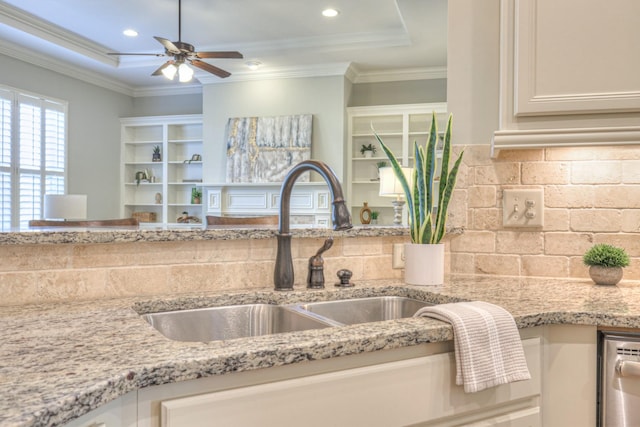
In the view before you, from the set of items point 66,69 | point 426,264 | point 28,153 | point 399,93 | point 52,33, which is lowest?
point 426,264

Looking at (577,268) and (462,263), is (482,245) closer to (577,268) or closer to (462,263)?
(462,263)

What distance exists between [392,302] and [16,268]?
39.0 inches

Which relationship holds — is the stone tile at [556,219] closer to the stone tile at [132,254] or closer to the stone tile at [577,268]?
the stone tile at [577,268]

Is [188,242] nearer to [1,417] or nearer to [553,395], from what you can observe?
[1,417]

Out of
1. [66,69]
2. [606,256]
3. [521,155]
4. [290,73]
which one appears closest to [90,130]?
[66,69]

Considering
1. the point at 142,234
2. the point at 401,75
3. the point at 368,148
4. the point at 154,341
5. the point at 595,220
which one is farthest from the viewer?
the point at 401,75

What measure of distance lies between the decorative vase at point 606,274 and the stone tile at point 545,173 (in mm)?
320

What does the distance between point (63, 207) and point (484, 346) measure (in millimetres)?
3321

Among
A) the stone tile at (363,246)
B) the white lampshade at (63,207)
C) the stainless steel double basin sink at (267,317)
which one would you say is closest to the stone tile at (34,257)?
the stainless steel double basin sink at (267,317)

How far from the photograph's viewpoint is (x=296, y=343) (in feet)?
2.75

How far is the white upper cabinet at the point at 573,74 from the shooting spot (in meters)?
1.40

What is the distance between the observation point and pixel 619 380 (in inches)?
43.4

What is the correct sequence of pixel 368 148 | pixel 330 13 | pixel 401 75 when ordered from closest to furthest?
pixel 330 13 < pixel 368 148 < pixel 401 75

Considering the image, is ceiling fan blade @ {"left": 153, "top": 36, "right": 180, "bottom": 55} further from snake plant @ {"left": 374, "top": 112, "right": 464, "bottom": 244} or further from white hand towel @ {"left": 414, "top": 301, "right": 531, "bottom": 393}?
white hand towel @ {"left": 414, "top": 301, "right": 531, "bottom": 393}
